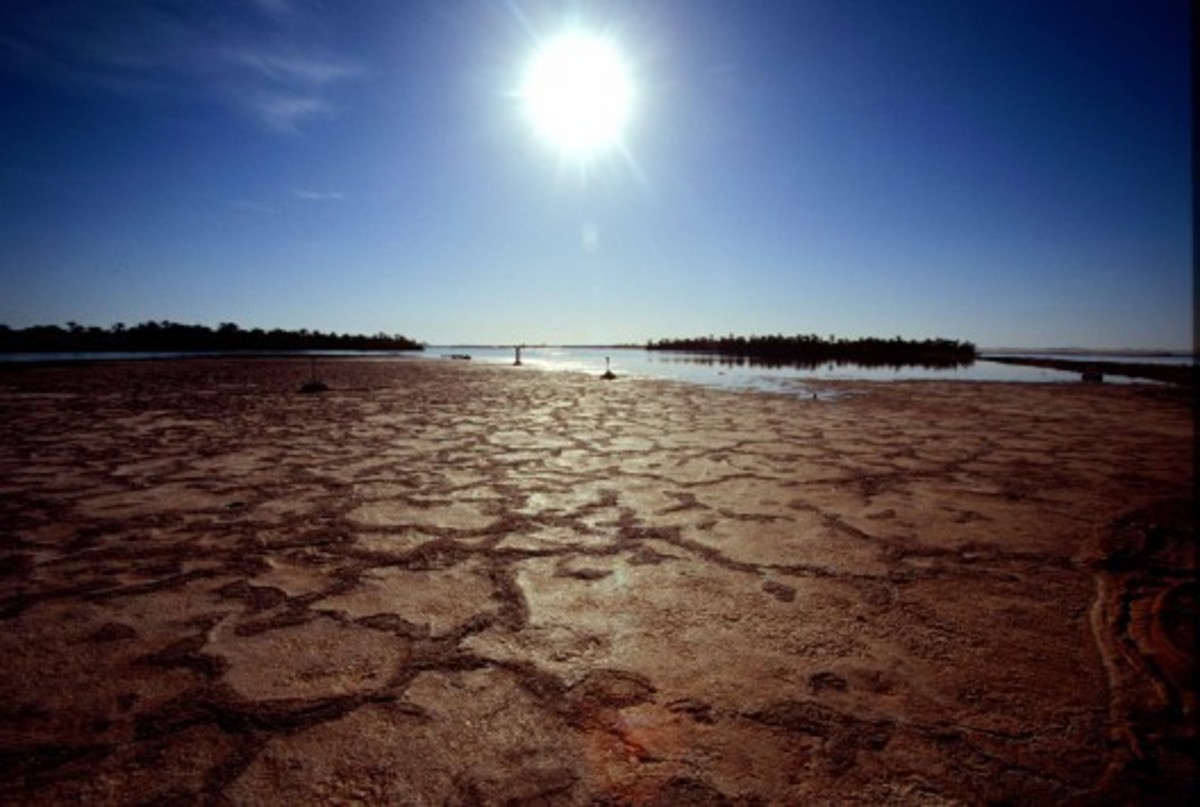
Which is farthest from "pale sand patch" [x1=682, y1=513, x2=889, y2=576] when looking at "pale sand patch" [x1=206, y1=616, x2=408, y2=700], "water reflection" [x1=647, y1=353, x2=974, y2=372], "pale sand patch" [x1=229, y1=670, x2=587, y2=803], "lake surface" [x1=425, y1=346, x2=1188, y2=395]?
"water reflection" [x1=647, y1=353, x2=974, y2=372]

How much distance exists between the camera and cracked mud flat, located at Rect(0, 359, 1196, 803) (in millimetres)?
1505

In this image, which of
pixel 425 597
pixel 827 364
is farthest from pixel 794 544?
pixel 827 364

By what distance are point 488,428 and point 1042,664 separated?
6.36 metres

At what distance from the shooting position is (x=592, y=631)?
223 centimetres

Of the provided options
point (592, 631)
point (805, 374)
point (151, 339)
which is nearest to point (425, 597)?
point (592, 631)

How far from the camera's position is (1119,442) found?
6.49 metres

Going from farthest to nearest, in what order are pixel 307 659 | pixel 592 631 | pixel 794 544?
pixel 794 544 → pixel 592 631 → pixel 307 659

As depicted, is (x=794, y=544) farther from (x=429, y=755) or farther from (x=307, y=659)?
(x=307, y=659)

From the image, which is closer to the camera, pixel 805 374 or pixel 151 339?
pixel 805 374

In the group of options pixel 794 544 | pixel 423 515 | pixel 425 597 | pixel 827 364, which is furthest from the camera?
pixel 827 364

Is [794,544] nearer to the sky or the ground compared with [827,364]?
nearer to the ground

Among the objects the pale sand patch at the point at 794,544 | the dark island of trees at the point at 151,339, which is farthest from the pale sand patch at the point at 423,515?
the dark island of trees at the point at 151,339

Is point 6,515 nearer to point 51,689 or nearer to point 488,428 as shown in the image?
point 51,689

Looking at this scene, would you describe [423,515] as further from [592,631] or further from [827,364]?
[827,364]
